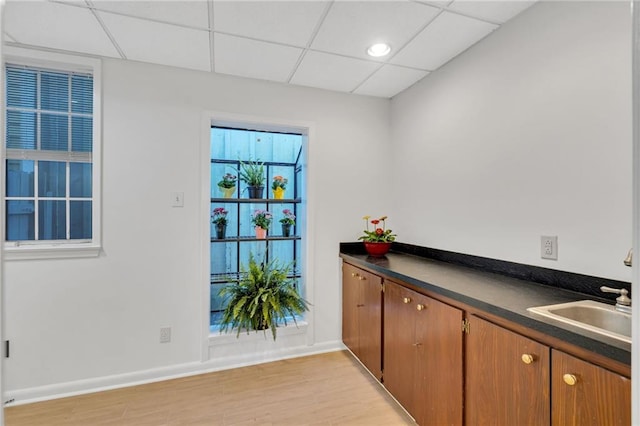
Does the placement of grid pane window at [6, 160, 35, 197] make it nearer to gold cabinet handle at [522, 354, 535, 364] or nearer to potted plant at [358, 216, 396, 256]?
potted plant at [358, 216, 396, 256]

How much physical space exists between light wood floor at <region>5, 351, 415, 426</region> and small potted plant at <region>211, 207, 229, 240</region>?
111 cm

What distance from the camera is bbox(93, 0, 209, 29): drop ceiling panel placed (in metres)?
1.68

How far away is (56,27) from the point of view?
1891mm

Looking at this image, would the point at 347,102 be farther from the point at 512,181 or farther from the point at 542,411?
the point at 542,411

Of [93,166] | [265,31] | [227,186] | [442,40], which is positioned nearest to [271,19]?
[265,31]

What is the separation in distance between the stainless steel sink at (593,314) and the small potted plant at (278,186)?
2.14 meters

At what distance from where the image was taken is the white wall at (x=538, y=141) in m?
1.40

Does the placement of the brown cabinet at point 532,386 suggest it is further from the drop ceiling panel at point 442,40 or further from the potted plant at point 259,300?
the drop ceiling panel at point 442,40

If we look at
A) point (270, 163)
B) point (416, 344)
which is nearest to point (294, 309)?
point (416, 344)

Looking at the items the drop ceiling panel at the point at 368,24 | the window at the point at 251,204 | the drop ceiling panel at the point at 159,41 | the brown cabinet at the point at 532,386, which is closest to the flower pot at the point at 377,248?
the window at the point at 251,204

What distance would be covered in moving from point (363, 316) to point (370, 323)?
115 millimetres

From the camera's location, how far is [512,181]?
6.05ft

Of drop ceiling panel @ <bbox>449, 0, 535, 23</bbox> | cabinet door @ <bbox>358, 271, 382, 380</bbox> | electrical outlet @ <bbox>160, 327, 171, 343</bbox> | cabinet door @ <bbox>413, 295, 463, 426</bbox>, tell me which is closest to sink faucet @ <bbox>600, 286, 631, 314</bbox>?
cabinet door @ <bbox>413, 295, 463, 426</bbox>

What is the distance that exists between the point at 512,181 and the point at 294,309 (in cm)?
182
